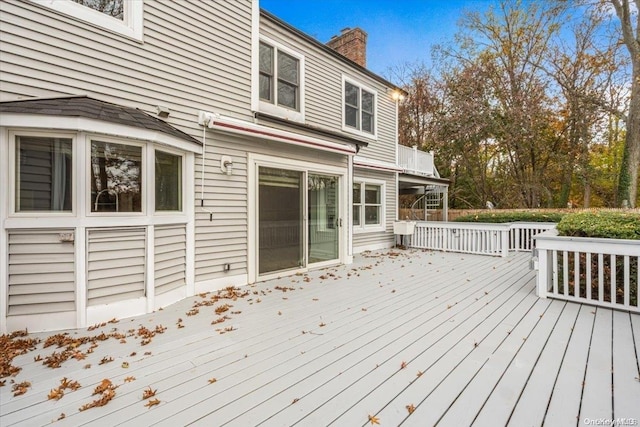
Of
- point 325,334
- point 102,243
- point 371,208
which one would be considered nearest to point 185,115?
point 102,243

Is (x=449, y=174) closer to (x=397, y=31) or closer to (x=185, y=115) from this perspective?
(x=397, y=31)

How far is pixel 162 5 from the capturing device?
14.4ft

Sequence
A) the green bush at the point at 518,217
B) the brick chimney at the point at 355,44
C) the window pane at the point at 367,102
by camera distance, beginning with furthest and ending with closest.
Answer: the brick chimney at the point at 355,44, the green bush at the point at 518,217, the window pane at the point at 367,102

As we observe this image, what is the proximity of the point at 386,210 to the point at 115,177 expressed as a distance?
792 centimetres

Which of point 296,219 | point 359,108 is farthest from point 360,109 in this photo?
point 296,219

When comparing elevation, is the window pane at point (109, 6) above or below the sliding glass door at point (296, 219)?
above

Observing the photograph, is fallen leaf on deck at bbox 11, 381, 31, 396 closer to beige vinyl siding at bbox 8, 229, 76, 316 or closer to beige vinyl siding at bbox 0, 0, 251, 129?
beige vinyl siding at bbox 8, 229, 76, 316

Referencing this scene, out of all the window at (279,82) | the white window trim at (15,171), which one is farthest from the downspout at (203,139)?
the white window trim at (15,171)

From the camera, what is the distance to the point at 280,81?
6574 mm

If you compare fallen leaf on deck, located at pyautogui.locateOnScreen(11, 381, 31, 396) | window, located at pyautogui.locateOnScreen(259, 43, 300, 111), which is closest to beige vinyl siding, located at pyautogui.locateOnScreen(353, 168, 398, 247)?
window, located at pyautogui.locateOnScreen(259, 43, 300, 111)

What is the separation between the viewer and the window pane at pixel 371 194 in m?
9.41

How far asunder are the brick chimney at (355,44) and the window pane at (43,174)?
920 cm

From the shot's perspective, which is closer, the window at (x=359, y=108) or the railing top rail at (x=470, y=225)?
the railing top rail at (x=470, y=225)

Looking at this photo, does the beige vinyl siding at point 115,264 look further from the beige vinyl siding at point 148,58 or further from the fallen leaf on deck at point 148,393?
the fallen leaf on deck at point 148,393
